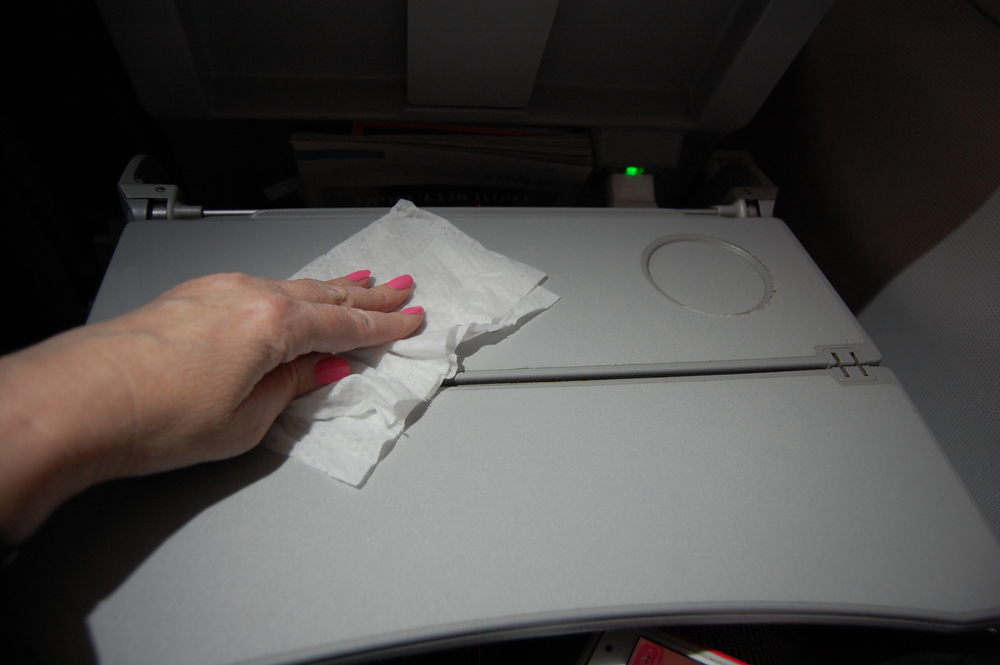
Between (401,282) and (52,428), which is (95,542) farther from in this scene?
(401,282)

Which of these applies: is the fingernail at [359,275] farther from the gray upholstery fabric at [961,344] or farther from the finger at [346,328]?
the gray upholstery fabric at [961,344]

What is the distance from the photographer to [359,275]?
598 millimetres

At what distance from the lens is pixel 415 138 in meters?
0.81

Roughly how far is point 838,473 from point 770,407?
0.09 metres

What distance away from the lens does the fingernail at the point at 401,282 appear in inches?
23.4

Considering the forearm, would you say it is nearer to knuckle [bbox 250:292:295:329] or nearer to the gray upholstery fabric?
knuckle [bbox 250:292:295:329]

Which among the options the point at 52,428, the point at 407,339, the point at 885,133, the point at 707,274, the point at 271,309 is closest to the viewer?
the point at 52,428

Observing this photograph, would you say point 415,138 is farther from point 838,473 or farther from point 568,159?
point 838,473

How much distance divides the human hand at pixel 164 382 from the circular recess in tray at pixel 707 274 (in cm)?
38

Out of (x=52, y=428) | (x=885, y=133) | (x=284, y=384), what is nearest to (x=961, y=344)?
(x=885, y=133)

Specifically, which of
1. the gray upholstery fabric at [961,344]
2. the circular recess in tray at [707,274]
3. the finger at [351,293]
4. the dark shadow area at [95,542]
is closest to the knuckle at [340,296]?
the finger at [351,293]

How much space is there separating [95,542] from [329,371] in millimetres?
221

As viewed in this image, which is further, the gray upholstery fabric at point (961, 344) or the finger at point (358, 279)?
the gray upholstery fabric at point (961, 344)

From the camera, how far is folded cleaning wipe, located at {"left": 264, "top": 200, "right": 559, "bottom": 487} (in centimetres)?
48
